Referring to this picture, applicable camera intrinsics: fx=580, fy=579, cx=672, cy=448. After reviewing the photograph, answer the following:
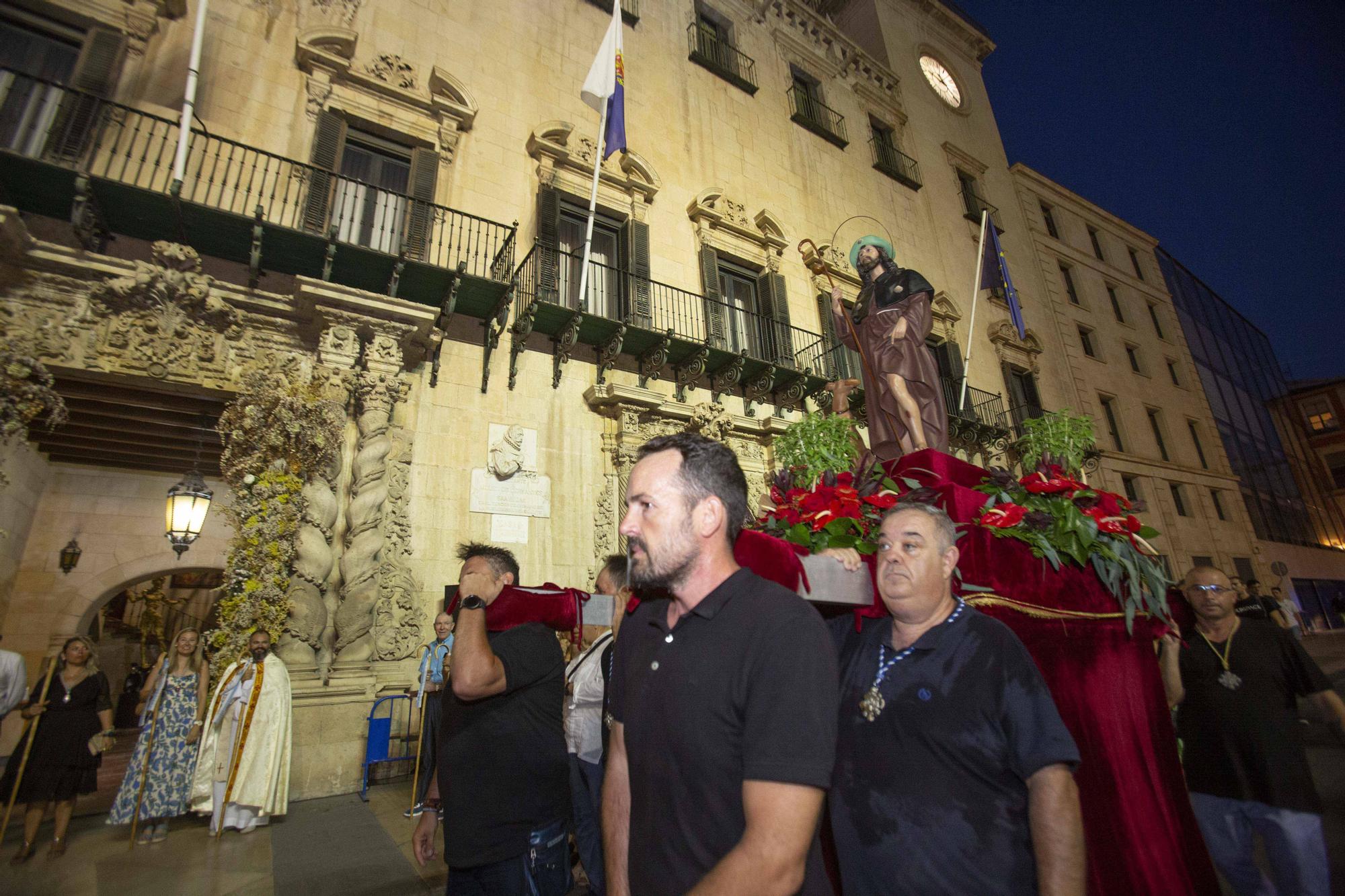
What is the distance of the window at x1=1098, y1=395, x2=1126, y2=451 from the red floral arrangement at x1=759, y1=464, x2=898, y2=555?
69.9 feet

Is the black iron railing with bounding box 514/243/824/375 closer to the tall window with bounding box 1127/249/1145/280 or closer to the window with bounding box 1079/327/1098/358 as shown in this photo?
the window with bounding box 1079/327/1098/358

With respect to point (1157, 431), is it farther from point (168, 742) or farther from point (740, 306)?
point (168, 742)

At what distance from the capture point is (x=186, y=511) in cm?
721

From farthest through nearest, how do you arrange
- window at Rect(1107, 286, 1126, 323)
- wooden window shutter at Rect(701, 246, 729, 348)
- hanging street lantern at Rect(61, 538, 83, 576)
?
1. window at Rect(1107, 286, 1126, 323)
2. wooden window shutter at Rect(701, 246, 729, 348)
3. hanging street lantern at Rect(61, 538, 83, 576)

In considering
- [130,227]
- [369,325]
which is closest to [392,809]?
[369,325]

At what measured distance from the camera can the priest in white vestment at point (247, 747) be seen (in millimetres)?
5422

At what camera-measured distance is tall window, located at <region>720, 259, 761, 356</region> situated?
12.1 meters

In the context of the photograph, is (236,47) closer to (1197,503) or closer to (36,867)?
(36,867)

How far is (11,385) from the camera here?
18.8 ft

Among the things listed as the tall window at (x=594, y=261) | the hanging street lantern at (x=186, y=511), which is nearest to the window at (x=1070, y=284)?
the tall window at (x=594, y=261)

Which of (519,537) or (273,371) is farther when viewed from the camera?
(519,537)

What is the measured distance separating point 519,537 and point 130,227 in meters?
5.89

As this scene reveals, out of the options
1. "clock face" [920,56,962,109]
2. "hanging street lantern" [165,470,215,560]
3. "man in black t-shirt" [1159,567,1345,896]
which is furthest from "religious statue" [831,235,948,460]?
"clock face" [920,56,962,109]

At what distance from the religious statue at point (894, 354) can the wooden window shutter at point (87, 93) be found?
8620mm
